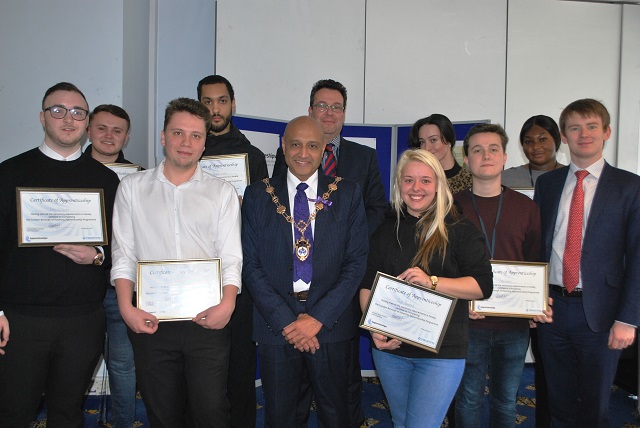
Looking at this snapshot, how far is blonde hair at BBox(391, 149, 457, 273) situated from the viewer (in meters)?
2.42

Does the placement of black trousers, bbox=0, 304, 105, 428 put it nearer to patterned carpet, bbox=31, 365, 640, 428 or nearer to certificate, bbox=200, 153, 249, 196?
certificate, bbox=200, 153, 249, 196

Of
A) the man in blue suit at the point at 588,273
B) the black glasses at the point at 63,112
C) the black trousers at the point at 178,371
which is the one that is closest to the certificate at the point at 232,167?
the black glasses at the point at 63,112

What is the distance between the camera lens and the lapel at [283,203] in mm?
2612

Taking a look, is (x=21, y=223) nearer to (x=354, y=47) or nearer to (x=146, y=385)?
(x=146, y=385)

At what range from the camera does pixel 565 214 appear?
292 centimetres

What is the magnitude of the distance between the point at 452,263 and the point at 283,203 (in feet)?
2.91

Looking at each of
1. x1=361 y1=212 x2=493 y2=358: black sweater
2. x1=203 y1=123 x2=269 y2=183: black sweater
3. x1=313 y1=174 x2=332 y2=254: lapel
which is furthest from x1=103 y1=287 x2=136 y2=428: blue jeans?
x1=361 y1=212 x2=493 y2=358: black sweater

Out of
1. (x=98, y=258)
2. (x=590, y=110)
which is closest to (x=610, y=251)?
(x=590, y=110)

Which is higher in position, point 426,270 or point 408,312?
point 426,270

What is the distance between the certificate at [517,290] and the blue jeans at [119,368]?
2.17 metres

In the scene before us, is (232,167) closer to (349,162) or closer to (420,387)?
(349,162)

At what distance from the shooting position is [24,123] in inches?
176

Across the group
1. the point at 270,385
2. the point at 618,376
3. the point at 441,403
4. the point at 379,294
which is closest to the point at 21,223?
the point at 270,385

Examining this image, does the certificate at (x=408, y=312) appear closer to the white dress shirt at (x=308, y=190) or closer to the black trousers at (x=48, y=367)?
the white dress shirt at (x=308, y=190)
